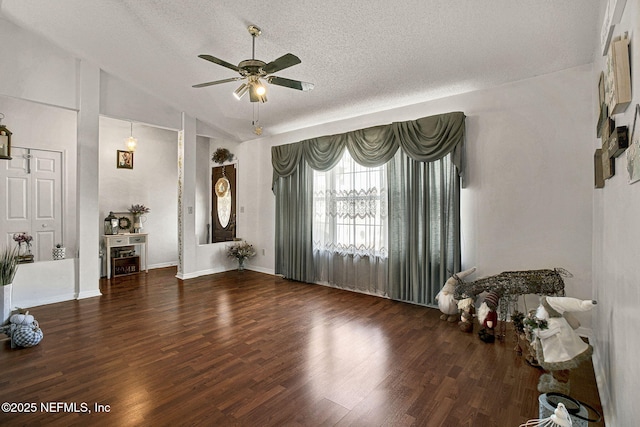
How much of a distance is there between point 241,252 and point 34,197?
3424mm

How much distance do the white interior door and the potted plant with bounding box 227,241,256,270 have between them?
112 inches

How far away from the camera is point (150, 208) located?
21.4 feet

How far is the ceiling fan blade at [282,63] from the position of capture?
2530 millimetres

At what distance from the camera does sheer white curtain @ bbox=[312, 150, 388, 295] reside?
4500 millimetres

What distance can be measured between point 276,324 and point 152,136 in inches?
204

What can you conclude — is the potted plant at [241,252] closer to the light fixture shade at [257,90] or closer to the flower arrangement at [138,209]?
the flower arrangement at [138,209]

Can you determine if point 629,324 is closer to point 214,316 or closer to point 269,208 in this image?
point 214,316

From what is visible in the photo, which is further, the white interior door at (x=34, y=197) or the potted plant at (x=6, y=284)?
the white interior door at (x=34, y=197)

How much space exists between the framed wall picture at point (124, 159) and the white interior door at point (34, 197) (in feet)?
3.03

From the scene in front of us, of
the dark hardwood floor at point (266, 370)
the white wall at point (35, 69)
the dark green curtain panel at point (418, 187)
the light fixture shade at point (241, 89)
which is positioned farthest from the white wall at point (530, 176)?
the white wall at point (35, 69)

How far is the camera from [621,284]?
164 cm

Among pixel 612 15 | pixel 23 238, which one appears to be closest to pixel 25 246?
pixel 23 238

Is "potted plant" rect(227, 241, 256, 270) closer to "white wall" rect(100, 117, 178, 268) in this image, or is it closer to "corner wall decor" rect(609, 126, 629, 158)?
"white wall" rect(100, 117, 178, 268)

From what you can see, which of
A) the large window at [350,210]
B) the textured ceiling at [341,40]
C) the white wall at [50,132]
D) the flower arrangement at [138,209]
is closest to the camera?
the textured ceiling at [341,40]
